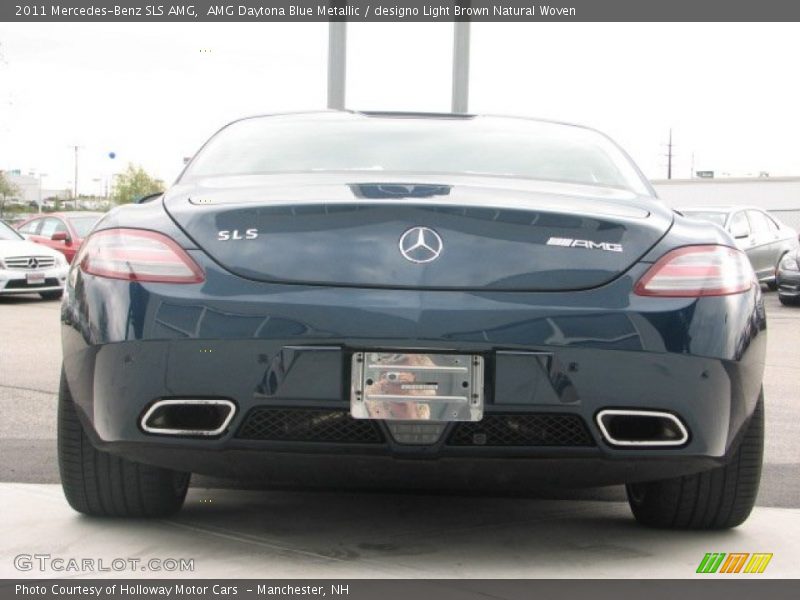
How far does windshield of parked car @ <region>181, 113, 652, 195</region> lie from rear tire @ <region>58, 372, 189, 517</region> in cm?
92

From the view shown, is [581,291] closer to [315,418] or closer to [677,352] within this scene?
[677,352]

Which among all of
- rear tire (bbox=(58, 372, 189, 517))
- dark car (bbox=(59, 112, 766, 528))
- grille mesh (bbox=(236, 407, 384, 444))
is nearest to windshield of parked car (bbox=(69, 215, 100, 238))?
rear tire (bbox=(58, 372, 189, 517))

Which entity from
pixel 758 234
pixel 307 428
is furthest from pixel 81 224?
pixel 307 428

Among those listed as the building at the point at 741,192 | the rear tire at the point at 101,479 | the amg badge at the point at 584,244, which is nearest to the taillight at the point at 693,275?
the amg badge at the point at 584,244

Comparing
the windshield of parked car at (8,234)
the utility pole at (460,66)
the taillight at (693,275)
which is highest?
the utility pole at (460,66)

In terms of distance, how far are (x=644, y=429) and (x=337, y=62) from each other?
20.0 m

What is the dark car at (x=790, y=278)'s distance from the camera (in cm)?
1789

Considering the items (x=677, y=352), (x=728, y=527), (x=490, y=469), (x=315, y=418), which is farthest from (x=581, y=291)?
(x=728, y=527)

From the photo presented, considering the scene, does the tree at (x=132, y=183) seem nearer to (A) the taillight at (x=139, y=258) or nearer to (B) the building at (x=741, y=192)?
(B) the building at (x=741, y=192)

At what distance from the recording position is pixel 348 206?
3467 millimetres

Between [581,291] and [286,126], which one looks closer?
[581,291]

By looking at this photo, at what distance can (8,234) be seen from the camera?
19484mm

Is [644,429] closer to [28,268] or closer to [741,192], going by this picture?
[28,268]

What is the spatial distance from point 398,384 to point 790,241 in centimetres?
1822
